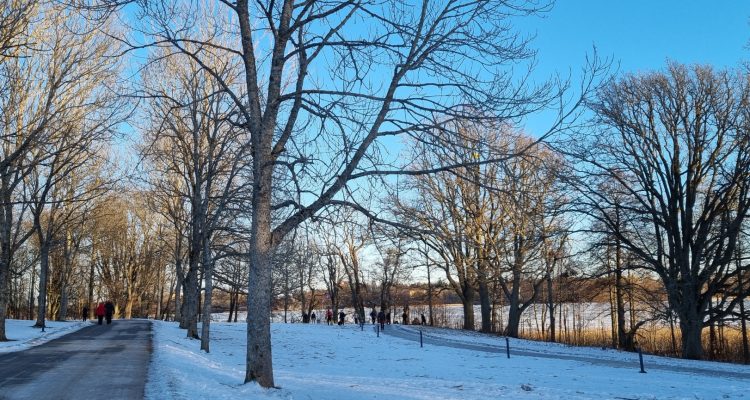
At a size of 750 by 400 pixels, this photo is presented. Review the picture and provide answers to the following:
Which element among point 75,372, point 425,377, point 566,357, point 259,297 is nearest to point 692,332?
point 566,357

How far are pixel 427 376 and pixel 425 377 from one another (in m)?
0.31

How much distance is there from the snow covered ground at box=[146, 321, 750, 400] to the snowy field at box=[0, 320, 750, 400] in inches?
0.8

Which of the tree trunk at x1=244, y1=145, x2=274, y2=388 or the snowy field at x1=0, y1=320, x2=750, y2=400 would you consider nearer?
the tree trunk at x1=244, y1=145, x2=274, y2=388

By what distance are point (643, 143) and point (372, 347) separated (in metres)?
14.9

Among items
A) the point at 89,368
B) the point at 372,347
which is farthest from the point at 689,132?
the point at 89,368

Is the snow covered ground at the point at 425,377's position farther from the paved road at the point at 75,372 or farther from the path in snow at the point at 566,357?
the paved road at the point at 75,372

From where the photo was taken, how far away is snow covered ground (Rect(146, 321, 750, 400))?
11430mm

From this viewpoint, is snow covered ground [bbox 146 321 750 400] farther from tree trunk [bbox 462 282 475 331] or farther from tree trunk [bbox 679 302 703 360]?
tree trunk [bbox 462 282 475 331]

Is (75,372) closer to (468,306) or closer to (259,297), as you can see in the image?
(259,297)

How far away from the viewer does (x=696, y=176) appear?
25562 millimetres

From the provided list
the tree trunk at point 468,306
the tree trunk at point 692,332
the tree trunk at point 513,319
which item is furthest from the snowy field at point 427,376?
the tree trunk at point 468,306

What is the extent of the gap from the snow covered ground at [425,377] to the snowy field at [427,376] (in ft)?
0.06

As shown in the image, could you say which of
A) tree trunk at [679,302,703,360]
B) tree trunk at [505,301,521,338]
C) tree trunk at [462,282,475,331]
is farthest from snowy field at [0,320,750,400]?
tree trunk at [462,282,475,331]

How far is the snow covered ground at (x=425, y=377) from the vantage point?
11430 mm
